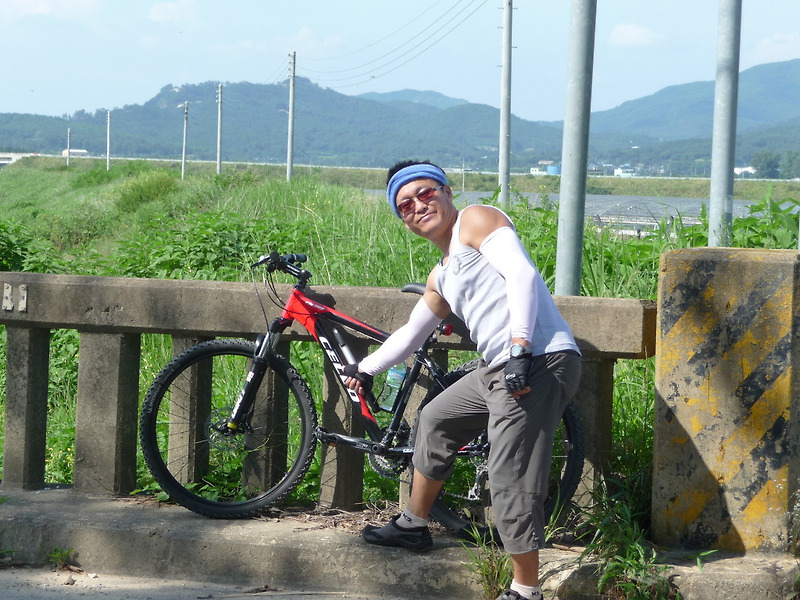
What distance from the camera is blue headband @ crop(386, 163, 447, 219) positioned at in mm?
3532

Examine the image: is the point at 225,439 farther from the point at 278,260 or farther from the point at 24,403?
the point at 24,403

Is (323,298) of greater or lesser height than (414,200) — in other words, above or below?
below

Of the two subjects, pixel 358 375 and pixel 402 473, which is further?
pixel 402 473

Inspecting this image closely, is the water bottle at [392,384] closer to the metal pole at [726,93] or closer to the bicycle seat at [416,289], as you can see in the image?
the bicycle seat at [416,289]

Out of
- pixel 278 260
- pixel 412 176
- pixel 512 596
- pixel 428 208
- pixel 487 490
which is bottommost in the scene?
pixel 512 596

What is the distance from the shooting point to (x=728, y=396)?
12.2 feet

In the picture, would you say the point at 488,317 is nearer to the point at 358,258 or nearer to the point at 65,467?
the point at 65,467

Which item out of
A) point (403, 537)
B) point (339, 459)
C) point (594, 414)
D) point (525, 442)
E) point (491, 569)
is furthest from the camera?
point (339, 459)

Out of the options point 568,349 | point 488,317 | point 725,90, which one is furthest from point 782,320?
point 725,90

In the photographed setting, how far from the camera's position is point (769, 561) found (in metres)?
3.68

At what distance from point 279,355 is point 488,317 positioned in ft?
3.84

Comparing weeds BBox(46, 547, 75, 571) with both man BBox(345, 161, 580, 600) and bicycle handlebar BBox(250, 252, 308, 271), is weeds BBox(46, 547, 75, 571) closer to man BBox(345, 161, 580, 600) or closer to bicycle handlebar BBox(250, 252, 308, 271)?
bicycle handlebar BBox(250, 252, 308, 271)

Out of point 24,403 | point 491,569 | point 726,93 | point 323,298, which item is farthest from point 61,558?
point 726,93

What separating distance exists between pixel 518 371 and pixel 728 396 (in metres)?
1.06
